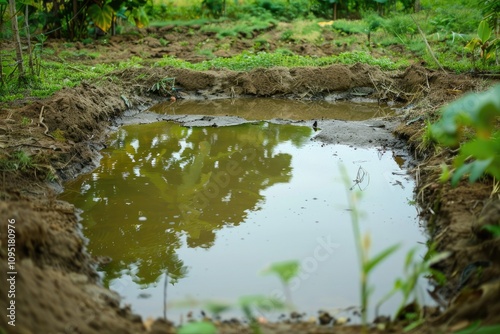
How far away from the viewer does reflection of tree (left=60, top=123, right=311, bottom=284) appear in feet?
16.0

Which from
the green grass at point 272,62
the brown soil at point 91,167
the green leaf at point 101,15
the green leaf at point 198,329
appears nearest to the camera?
the green leaf at point 198,329

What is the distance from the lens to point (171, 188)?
6.16 metres

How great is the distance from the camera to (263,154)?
24.2ft

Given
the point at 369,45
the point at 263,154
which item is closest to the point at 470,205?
the point at 263,154

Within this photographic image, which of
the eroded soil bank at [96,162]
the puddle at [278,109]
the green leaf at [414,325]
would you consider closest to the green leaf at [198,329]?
the eroded soil bank at [96,162]

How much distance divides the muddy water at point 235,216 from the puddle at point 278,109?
1714mm

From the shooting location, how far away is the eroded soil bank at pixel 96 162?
10.2ft

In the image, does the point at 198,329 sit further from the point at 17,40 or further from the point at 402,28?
the point at 402,28

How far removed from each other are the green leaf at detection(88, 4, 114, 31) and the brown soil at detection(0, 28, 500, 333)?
3.60 metres

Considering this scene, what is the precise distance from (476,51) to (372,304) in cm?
954

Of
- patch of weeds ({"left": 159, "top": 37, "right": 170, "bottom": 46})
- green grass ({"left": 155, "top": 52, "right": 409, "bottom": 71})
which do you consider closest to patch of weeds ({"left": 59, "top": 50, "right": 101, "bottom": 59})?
green grass ({"left": 155, "top": 52, "right": 409, "bottom": 71})

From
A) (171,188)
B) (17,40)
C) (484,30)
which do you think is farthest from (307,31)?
(171,188)

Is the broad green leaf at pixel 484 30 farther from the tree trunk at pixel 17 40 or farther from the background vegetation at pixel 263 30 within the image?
the tree trunk at pixel 17 40

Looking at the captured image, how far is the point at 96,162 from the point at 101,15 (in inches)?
304
